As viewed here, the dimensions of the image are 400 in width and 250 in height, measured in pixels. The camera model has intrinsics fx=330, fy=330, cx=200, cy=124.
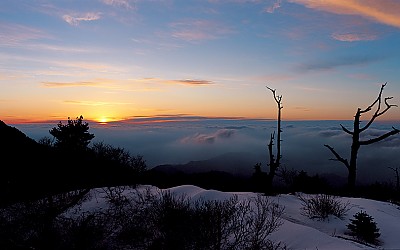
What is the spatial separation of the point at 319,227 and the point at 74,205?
19.9 metres

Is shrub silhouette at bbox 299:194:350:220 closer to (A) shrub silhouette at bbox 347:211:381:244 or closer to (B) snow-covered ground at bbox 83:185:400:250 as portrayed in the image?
(B) snow-covered ground at bbox 83:185:400:250

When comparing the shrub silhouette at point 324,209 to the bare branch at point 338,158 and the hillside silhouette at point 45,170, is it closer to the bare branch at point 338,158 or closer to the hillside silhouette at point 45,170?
the bare branch at point 338,158

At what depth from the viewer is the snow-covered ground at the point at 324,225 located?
12352 mm

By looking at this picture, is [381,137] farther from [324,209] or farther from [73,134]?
[73,134]

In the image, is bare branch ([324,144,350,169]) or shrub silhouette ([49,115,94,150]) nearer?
bare branch ([324,144,350,169])

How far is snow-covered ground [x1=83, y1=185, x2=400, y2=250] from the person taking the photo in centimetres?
1235

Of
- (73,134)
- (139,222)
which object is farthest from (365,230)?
(73,134)

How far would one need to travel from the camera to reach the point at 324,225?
1548 cm

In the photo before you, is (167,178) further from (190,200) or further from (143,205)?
(190,200)

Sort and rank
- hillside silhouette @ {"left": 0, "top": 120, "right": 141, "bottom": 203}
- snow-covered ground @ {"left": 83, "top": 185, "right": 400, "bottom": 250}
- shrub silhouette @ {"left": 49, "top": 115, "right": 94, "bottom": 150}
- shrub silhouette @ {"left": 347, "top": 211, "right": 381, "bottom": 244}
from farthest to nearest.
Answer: shrub silhouette @ {"left": 49, "top": 115, "right": 94, "bottom": 150}
hillside silhouette @ {"left": 0, "top": 120, "right": 141, "bottom": 203}
shrub silhouette @ {"left": 347, "top": 211, "right": 381, "bottom": 244}
snow-covered ground @ {"left": 83, "top": 185, "right": 400, "bottom": 250}

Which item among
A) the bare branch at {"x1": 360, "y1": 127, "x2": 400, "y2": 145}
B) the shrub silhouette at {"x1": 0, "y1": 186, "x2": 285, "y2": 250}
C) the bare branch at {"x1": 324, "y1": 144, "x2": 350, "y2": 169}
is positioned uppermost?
the bare branch at {"x1": 360, "y1": 127, "x2": 400, "y2": 145}

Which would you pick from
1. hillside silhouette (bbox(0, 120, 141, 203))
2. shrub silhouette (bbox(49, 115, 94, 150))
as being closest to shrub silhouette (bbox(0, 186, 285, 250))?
hillside silhouette (bbox(0, 120, 141, 203))

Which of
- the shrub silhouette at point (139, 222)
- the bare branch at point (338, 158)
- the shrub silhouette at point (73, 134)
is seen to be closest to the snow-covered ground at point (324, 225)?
the shrub silhouette at point (139, 222)

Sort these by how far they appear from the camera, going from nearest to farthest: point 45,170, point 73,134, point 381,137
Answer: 1. point 381,137
2. point 45,170
3. point 73,134
